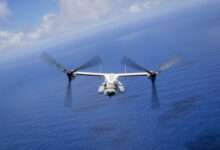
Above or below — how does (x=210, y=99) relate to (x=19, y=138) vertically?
above

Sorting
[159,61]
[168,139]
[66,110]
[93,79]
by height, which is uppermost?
[159,61]

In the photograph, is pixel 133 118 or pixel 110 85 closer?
pixel 110 85

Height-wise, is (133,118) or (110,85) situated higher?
(110,85)

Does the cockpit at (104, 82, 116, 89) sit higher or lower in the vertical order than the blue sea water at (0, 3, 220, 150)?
higher

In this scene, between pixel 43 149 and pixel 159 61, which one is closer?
pixel 43 149

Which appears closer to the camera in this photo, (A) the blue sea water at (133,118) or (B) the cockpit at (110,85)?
(B) the cockpit at (110,85)

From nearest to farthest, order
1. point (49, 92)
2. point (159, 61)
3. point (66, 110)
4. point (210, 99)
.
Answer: point (210, 99), point (66, 110), point (49, 92), point (159, 61)

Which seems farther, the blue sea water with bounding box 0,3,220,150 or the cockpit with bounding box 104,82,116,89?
the blue sea water with bounding box 0,3,220,150

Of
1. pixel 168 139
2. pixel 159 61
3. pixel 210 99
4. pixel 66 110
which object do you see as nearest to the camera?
pixel 168 139

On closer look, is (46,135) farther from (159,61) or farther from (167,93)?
(159,61)

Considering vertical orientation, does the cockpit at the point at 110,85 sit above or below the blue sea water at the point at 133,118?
above

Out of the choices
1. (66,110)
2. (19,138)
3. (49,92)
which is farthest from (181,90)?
(49,92)
